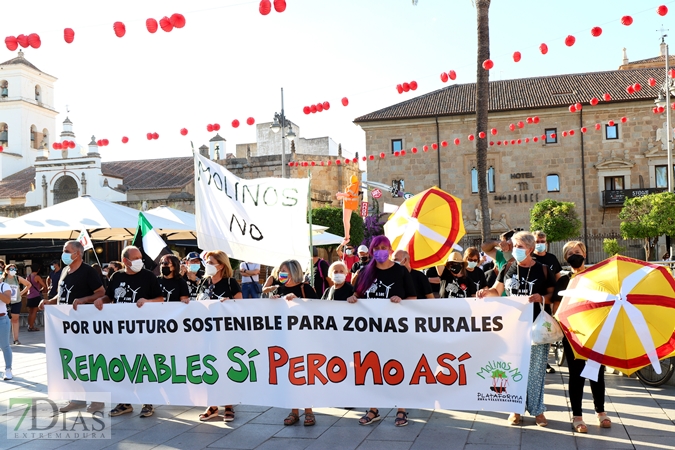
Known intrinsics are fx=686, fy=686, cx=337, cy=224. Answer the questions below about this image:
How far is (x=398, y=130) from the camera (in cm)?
4084

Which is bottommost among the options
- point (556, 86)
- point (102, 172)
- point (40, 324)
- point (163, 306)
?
point (40, 324)

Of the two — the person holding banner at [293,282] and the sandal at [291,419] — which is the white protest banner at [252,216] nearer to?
the person holding banner at [293,282]

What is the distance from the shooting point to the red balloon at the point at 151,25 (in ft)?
30.9

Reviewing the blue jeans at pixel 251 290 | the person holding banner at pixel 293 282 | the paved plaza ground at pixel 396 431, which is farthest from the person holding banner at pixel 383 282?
the blue jeans at pixel 251 290

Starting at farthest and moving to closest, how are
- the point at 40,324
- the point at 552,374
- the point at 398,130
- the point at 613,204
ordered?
the point at 398,130 < the point at 613,204 < the point at 40,324 < the point at 552,374

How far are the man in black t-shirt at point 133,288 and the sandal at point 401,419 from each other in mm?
2586

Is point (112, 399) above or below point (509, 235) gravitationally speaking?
below

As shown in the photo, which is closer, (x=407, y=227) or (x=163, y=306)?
(x=163, y=306)

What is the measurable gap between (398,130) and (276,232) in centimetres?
3410

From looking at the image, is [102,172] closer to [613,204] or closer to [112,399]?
[613,204]

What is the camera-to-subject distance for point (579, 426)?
5.96m

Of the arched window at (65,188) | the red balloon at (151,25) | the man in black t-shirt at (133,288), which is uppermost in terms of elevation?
the red balloon at (151,25)

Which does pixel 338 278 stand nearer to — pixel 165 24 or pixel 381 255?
pixel 381 255

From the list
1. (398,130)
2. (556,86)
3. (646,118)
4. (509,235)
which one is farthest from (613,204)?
(509,235)
